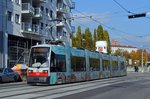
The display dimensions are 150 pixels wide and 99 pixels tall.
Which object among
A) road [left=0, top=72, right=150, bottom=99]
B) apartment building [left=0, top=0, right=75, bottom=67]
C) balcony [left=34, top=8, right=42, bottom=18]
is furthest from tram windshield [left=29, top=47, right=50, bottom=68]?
balcony [left=34, top=8, right=42, bottom=18]

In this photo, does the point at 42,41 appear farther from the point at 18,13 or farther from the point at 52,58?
the point at 52,58

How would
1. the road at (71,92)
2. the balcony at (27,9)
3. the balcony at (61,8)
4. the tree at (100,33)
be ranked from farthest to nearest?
the tree at (100,33) → the balcony at (61,8) → the balcony at (27,9) → the road at (71,92)

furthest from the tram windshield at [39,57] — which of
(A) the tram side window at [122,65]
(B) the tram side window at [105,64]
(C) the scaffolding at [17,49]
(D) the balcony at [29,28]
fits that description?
(A) the tram side window at [122,65]

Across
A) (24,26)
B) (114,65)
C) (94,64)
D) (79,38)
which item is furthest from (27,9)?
(79,38)

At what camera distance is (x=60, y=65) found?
32.4 meters

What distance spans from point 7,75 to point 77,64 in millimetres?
7260

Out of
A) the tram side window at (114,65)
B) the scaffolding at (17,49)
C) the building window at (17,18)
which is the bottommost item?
the tram side window at (114,65)

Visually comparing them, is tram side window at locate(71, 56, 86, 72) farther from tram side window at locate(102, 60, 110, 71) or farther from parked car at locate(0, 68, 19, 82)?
tram side window at locate(102, 60, 110, 71)

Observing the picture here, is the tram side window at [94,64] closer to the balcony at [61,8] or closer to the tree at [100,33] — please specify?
the balcony at [61,8]

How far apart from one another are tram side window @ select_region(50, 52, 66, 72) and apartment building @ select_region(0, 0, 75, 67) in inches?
743

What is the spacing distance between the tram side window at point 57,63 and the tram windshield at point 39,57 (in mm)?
561

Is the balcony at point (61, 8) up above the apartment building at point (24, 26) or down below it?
above

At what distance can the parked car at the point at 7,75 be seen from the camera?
39.1 metres

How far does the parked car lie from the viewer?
3909 centimetres
